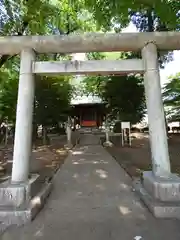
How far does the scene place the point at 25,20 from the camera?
905cm

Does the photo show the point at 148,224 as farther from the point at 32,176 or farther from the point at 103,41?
the point at 103,41

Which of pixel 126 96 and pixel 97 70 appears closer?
pixel 97 70

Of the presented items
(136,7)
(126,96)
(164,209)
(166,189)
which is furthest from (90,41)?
(126,96)

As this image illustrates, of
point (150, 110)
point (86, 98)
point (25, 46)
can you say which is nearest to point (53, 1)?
point (25, 46)

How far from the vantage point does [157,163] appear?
4883mm

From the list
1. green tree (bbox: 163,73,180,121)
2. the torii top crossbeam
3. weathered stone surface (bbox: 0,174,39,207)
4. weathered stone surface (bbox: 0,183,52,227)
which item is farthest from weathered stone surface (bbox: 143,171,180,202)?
green tree (bbox: 163,73,180,121)

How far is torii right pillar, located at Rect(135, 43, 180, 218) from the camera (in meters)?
4.38

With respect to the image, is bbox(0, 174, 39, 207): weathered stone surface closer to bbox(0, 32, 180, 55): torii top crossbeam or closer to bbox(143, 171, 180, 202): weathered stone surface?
bbox(143, 171, 180, 202): weathered stone surface

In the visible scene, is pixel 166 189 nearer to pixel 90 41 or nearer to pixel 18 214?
pixel 18 214

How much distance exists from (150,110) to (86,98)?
20547 millimetres

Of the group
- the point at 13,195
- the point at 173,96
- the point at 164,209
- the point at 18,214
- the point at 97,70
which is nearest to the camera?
the point at 18,214

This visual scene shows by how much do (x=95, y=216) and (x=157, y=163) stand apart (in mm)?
1723

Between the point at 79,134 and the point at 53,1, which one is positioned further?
the point at 79,134

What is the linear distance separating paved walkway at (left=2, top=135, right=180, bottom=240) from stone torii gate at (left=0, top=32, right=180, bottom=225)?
426mm
